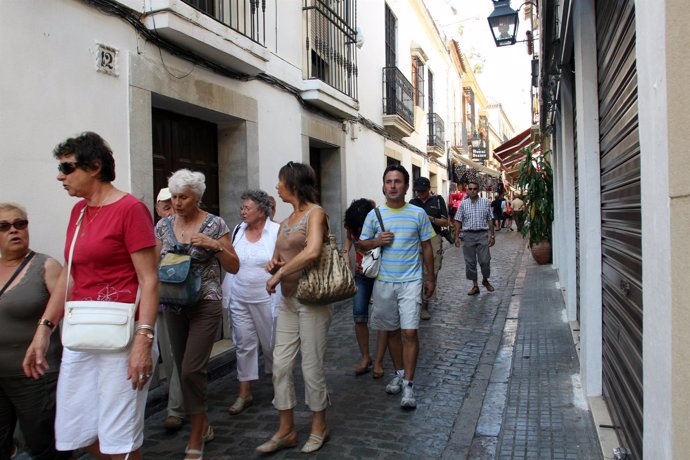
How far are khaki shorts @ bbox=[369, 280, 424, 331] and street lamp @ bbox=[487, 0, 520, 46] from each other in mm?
5615

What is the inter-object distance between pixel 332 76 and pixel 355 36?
1.06 m

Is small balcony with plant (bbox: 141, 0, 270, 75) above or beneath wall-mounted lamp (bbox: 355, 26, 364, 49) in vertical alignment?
beneath

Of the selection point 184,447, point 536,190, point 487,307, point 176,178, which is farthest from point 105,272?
point 536,190

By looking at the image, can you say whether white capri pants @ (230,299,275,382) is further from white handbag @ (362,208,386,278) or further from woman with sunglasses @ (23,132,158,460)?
woman with sunglasses @ (23,132,158,460)

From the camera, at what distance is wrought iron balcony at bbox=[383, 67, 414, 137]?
1206 cm

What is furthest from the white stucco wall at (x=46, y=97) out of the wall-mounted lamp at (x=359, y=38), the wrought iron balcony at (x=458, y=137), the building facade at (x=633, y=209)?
the wrought iron balcony at (x=458, y=137)

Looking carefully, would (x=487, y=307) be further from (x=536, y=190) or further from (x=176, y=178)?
(x=176, y=178)

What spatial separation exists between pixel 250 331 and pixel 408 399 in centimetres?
137

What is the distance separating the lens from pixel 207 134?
639 cm

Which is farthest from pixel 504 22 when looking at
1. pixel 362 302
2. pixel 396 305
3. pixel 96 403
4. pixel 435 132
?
pixel 435 132

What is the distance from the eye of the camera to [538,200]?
11203 millimetres

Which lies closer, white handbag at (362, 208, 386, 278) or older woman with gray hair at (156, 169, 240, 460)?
older woman with gray hair at (156, 169, 240, 460)

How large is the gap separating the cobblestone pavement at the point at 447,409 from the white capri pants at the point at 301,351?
1.18 ft

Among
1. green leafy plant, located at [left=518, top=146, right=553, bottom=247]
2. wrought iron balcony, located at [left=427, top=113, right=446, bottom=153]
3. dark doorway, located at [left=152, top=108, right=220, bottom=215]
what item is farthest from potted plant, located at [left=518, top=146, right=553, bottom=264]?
dark doorway, located at [left=152, top=108, right=220, bottom=215]
